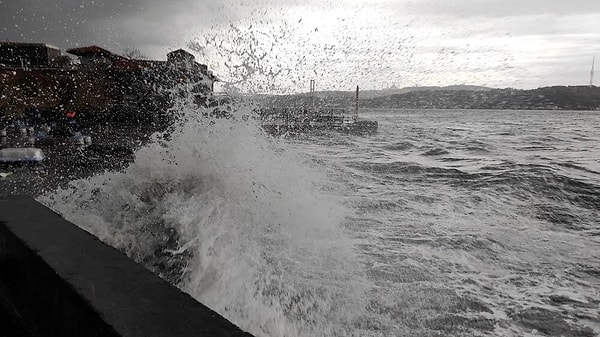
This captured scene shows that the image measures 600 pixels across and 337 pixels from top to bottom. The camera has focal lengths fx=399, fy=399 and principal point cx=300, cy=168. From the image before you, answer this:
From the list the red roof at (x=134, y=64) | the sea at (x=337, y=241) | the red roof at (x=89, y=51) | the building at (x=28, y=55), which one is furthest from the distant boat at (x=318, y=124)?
the sea at (x=337, y=241)

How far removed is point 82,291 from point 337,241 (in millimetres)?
3773

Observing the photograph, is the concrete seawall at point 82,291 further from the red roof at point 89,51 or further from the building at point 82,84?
the red roof at point 89,51

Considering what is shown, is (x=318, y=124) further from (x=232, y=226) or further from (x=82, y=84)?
(x=232, y=226)

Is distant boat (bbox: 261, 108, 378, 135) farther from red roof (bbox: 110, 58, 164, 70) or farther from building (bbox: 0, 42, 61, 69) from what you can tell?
building (bbox: 0, 42, 61, 69)

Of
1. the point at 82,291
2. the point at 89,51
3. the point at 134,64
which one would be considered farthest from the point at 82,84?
the point at 82,291

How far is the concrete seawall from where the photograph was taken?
59.8 inches

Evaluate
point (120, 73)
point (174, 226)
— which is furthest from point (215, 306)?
point (120, 73)

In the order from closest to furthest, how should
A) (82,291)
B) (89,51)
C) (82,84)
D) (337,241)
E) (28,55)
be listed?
(82,291)
(337,241)
(82,84)
(89,51)
(28,55)

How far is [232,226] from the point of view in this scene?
199 inches

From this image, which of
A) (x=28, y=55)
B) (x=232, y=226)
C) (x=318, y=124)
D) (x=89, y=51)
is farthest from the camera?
(x=318, y=124)

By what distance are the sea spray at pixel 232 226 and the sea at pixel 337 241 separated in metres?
0.02

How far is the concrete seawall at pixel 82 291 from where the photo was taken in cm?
152

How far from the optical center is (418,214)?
686 centimetres

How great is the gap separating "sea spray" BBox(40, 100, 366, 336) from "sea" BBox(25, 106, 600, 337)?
0.06 feet
